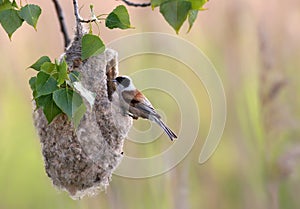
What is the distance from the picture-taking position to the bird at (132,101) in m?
1.83

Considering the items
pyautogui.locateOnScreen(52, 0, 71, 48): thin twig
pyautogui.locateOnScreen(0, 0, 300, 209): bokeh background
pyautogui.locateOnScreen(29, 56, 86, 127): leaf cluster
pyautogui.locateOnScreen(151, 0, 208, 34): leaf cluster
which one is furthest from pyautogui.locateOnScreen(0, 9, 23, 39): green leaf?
pyautogui.locateOnScreen(0, 0, 300, 209): bokeh background

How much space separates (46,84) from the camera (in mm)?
1434

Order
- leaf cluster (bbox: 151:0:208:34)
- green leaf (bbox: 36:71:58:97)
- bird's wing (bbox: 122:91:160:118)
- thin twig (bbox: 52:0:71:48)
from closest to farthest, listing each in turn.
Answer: leaf cluster (bbox: 151:0:208:34)
green leaf (bbox: 36:71:58:97)
bird's wing (bbox: 122:91:160:118)
thin twig (bbox: 52:0:71:48)

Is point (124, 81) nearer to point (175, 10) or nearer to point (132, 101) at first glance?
point (132, 101)

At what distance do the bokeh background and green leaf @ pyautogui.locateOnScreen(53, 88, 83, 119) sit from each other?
3.84 feet

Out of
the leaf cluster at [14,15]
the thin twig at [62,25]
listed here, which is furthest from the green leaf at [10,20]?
the thin twig at [62,25]

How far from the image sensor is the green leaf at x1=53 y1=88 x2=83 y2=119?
4.63 feet

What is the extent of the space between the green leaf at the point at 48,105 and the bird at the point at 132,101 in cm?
37

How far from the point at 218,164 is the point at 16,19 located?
73.1 inches

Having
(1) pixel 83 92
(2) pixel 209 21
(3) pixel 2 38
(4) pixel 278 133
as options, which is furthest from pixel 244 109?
(1) pixel 83 92

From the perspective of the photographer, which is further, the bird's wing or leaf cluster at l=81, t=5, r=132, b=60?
the bird's wing

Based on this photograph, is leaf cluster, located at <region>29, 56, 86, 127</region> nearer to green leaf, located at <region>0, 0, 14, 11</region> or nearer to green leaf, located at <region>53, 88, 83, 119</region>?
green leaf, located at <region>53, 88, 83, 119</region>

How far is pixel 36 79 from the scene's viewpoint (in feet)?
4.68

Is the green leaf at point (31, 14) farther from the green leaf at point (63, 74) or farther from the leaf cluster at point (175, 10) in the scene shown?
the leaf cluster at point (175, 10)
